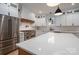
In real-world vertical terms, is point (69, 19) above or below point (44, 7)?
below

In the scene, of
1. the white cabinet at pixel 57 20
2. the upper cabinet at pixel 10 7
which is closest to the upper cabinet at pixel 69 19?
the white cabinet at pixel 57 20

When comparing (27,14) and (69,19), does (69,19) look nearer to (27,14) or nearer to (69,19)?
(69,19)

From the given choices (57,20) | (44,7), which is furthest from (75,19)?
(44,7)

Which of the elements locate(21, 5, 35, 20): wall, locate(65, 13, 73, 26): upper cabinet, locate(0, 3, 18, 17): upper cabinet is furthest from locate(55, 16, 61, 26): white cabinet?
locate(0, 3, 18, 17): upper cabinet

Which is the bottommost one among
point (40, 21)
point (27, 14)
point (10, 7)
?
point (40, 21)

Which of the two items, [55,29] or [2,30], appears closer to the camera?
[55,29]

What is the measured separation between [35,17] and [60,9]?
0.38m

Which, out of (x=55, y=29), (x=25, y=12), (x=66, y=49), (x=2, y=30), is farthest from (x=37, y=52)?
(x=2, y=30)

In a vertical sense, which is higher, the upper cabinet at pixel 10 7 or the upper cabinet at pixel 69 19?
the upper cabinet at pixel 10 7

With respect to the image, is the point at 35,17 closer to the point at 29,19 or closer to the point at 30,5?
the point at 29,19

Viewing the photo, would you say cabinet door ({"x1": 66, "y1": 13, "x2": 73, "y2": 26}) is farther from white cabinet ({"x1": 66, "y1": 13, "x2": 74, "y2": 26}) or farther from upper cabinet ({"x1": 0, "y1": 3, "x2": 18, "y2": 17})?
upper cabinet ({"x1": 0, "y1": 3, "x2": 18, "y2": 17})

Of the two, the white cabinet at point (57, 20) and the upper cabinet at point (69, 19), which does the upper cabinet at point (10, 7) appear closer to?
the white cabinet at point (57, 20)

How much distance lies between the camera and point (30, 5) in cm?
120

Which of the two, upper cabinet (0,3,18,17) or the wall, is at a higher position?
upper cabinet (0,3,18,17)
